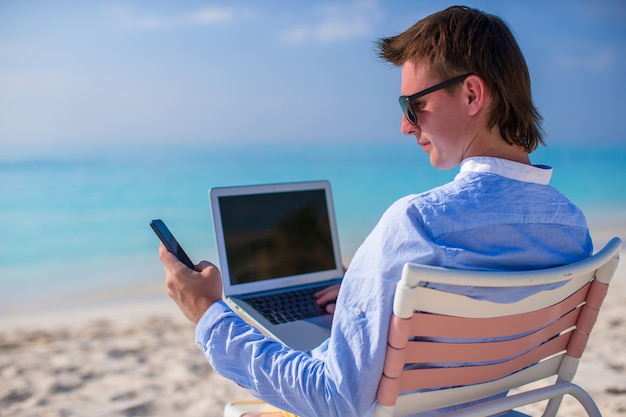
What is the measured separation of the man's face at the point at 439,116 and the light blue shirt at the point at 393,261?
3.5 inches

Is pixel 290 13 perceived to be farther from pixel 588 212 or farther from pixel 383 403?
pixel 383 403

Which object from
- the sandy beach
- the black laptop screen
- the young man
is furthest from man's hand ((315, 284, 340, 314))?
the sandy beach

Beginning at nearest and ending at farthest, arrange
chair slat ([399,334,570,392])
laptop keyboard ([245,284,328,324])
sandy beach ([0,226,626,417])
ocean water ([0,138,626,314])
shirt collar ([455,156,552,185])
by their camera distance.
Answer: chair slat ([399,334,570,392]), shirt collar ([455,156,552,185]), laptop keyboard ([245,284,328,324]), sandy beach ([0,226,626,417]), ocean water ([0,138,626,314])

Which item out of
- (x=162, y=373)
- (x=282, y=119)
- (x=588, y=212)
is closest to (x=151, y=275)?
(x=162, y=373)

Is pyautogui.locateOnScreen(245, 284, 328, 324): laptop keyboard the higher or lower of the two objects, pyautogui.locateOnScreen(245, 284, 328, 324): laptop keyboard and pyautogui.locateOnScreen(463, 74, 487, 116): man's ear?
the lower

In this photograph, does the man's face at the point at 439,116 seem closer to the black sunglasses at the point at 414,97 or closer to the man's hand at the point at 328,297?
the black sunglasses at the point at 414,97

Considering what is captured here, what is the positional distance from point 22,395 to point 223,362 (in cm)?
287

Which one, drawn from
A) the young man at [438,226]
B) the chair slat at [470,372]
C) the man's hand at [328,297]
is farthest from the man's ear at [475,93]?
the man's hand at [328,297]

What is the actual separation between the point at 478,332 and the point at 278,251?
0.99 m

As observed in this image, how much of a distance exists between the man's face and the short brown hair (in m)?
0.03

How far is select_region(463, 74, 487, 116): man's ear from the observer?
1.40m

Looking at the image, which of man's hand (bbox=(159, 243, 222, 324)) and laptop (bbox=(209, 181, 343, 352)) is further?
laptop (bbox=(209, 181, 343, 352))

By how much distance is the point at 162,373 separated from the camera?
397 cm

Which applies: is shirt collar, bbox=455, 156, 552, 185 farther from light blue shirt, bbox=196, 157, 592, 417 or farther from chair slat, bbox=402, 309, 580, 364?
chair slat, bbox=402, 309, 580, 364
